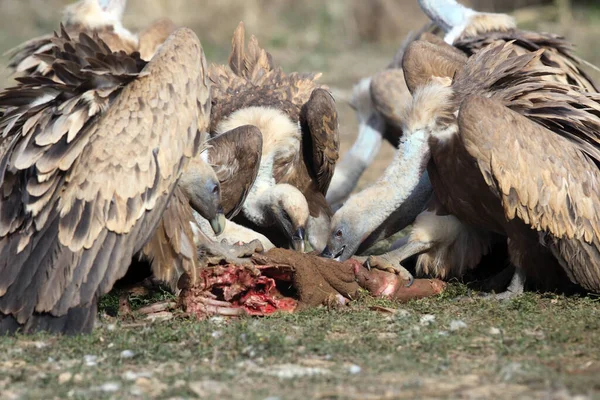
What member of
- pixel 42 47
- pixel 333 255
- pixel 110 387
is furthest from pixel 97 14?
pixel 110 387

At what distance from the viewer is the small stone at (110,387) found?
4.11 metres

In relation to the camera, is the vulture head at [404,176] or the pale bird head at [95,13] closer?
the vulture head at [404,176]

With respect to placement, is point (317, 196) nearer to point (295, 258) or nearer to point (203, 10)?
point (295, 258)

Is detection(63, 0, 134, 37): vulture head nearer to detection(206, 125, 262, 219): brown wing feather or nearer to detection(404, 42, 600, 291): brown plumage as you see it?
detection(206, 125, 262, 219): brown wing feather

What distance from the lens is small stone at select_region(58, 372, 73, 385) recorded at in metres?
4.27

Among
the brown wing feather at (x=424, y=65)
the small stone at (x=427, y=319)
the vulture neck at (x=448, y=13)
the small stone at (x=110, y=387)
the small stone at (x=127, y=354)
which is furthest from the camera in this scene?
the vulture neck at (x=448, y=13)

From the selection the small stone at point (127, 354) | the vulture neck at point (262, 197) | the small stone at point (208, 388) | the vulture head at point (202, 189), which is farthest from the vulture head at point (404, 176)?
the small stone at point (208, 388)

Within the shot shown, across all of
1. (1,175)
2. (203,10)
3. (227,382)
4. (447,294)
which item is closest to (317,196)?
(447,294)

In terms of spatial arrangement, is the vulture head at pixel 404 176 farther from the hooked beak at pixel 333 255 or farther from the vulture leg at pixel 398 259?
the vulture leg at pixel 398 259

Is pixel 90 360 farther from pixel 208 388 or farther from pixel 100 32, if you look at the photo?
pixel 100 32

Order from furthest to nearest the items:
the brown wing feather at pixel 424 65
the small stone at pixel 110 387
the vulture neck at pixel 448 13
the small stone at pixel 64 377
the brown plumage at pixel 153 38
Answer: the vulture neck at pixel 448 13 < the brown plumage at pixel 153 38 < the brown wing feather at pixel 424 65 < the small stone at pixel 64 377 < the small stone at pixel 110 387

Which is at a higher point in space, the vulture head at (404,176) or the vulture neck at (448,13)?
the vulture neck at (448,13)

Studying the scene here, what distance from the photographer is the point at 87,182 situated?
5.12 metres

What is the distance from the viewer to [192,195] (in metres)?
6.15
